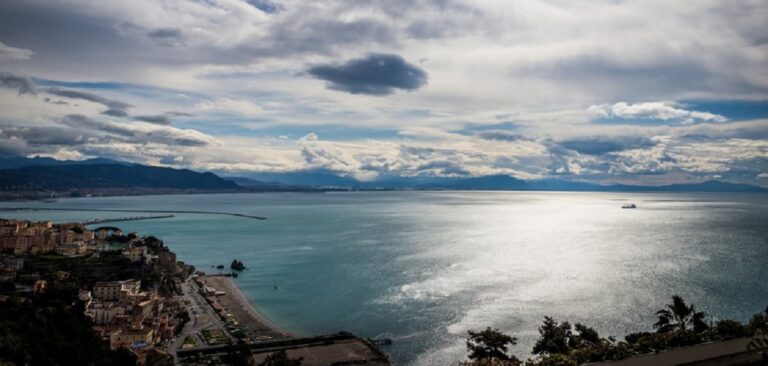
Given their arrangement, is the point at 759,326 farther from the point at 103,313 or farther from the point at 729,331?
the point at 103,313

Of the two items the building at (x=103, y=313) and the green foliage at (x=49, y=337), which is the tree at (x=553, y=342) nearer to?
the green foliage at (x=49, y=337)

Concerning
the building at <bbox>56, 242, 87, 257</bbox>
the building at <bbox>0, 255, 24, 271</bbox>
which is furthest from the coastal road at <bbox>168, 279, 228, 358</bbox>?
the building at <bbox>56, 242, 87, 257</bbox>

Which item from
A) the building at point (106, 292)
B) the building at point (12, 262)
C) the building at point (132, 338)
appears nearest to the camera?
the building at point (132, 338)

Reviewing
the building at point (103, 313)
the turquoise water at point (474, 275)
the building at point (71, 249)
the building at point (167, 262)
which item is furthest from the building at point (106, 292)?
the building at point (71, 249)

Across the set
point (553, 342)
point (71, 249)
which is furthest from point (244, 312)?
point (71, 249)

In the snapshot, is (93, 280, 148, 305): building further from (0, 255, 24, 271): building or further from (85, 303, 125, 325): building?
(0, 255, 24, 271): building
